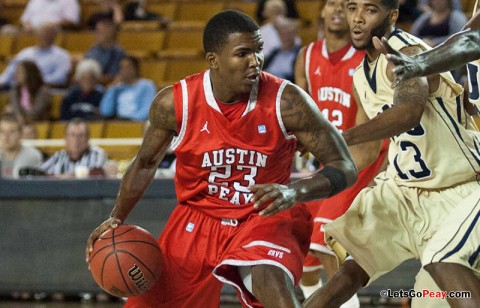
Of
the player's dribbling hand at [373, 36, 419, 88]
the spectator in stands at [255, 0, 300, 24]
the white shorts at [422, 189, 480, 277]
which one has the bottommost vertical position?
the white shorts at [422, 189, 480, 277]

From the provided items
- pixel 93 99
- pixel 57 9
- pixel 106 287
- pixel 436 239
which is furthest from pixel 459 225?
pixel 57 9

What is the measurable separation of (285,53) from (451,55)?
6.86 meters

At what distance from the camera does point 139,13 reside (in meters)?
13.0

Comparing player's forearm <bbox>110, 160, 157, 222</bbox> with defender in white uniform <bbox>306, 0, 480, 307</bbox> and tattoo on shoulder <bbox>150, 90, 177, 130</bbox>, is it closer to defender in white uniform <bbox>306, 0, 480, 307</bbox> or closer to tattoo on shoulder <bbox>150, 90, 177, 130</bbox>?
tattoo on shoulder <bbox>150, 90, 177, 130</bbox>

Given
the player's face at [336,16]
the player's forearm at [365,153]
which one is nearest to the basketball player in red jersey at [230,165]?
the player's forearm at [365,153]

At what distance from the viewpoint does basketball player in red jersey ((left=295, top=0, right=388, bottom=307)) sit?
643 cm

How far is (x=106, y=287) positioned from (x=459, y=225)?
68.5 inches

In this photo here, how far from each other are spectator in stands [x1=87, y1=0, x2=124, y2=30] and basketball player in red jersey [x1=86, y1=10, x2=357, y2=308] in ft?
26.6

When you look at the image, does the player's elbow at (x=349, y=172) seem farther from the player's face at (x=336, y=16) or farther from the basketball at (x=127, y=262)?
the player's face at (x=336, y=16)

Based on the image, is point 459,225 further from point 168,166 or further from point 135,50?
point 135,50

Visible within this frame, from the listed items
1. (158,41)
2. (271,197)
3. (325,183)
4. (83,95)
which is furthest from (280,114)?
(158,41)

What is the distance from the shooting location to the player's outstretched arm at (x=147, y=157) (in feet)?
16.3

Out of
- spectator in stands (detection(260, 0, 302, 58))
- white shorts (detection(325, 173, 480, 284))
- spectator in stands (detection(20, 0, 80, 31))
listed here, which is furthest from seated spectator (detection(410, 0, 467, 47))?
white shorts (detection(325, 173, 480, 284))

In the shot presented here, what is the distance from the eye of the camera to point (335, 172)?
4.62m
